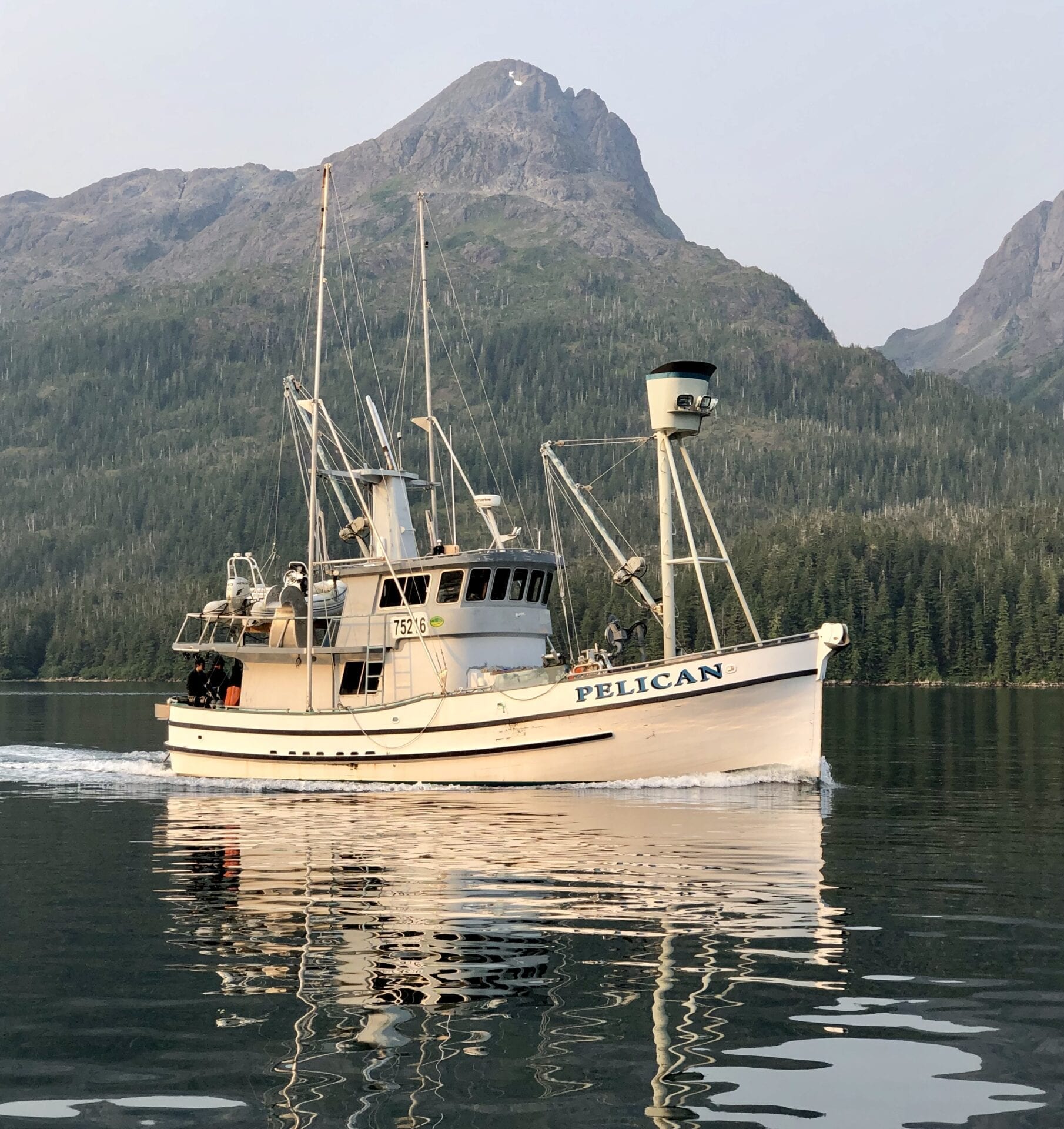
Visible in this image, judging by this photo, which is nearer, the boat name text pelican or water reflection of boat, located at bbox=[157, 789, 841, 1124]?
water reflection of boat, located at bbox=[157, 789, 841, 1124]

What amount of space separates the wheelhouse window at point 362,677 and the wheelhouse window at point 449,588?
9.89 ft

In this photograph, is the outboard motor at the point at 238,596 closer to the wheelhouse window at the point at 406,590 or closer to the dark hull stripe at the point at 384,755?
the dark hull stripe at the point at 384,755

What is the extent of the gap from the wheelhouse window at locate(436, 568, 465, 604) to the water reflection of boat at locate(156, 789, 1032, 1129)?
14.1m

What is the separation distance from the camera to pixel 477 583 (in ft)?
154

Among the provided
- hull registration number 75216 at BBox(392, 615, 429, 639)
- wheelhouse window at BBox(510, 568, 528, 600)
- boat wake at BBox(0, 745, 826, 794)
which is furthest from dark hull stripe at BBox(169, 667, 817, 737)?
wheelhouse window at BBox(510, 568, 528, 600)

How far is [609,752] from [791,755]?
5372 mm

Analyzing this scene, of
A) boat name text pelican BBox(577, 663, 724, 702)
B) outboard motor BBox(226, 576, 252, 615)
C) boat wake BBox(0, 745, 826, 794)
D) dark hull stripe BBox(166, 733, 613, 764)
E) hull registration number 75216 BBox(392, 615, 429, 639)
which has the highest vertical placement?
outboard motor BBox(226, 576, 252, 615)

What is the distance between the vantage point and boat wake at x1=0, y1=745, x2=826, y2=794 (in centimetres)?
4353

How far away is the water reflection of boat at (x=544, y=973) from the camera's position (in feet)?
44.8

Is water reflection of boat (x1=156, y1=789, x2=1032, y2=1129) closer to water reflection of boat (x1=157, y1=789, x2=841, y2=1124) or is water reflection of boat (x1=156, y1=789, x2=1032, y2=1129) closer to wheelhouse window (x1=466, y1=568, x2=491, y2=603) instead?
water reflection of boat (x1=157, y1=789, x2=841, y2=1124)

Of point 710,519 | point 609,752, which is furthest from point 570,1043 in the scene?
point 710,519

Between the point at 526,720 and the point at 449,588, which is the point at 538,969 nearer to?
the point at 526,720

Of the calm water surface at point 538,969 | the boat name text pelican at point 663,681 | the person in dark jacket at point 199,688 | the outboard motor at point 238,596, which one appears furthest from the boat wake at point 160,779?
the outboard motor at point 238,596

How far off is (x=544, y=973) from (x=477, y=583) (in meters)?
29.0
